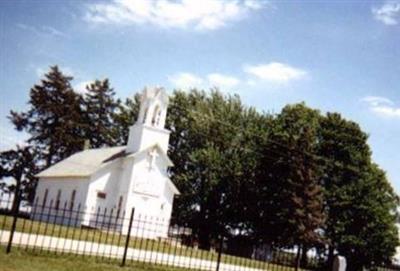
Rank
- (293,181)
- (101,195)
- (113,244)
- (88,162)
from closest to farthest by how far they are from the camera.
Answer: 1. (113,244)
2. (101,195)
3. (293,181)
4. (88,162)

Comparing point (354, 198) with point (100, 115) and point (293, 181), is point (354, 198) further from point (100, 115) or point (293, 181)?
point (100, 115)

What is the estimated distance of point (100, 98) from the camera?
65250mm

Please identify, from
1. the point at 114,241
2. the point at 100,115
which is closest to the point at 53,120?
the point at 100,115

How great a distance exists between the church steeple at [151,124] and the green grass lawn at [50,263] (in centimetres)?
2441

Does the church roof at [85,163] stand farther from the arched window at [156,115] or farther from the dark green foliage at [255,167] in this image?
the dark green foliage at [255,167]

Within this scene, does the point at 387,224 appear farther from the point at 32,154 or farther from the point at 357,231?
the point at 32,154

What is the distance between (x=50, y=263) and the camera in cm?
1296

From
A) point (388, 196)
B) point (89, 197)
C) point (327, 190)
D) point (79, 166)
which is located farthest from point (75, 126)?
point (388, 196)

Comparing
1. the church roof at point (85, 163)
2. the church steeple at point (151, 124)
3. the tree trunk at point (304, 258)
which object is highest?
the church steeple at point (151, 124)

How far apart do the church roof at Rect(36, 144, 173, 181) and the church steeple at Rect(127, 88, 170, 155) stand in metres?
0.78

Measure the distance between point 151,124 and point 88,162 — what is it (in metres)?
7.49

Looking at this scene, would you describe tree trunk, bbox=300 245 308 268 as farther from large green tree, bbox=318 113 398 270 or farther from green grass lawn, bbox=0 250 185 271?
green grass lawn, bbox=0 250 185 271

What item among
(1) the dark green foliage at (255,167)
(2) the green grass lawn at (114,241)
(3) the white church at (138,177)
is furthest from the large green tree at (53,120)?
(2) the green grass lawn at (114,241)

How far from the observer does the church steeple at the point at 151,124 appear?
39.2 metres
